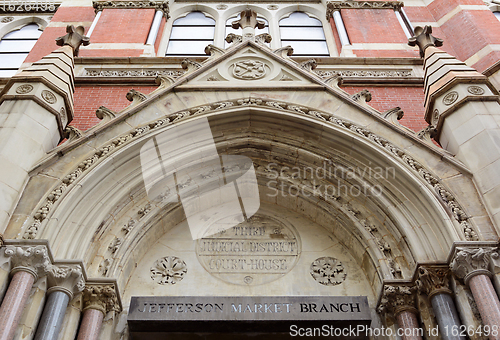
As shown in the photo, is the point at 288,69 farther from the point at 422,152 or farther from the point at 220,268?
the point at 220,268

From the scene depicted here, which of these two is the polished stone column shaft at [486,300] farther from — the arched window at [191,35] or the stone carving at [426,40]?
the arched window at [191,35]

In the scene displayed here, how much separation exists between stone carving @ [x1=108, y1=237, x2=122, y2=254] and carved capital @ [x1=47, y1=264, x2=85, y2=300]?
3.15ft

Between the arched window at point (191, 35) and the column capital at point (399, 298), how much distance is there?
311 inches

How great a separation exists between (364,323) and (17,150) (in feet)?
16.7

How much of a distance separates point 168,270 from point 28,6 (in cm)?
1059

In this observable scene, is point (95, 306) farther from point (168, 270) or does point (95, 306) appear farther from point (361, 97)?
point (361, 97)

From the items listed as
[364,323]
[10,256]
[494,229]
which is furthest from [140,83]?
[494,229]

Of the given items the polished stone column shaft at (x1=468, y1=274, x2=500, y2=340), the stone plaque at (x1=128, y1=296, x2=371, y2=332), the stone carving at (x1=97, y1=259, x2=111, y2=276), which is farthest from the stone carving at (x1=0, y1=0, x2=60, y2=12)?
the polished stone column shaft at (x1=468, y1=274, x2=500, y2=340)

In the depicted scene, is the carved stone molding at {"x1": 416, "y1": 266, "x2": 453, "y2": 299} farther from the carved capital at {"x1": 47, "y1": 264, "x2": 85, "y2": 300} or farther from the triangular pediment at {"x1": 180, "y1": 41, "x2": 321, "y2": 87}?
the carved capital at {"x1": 47, "y1": 264, "x2": 85, "y2": 300}

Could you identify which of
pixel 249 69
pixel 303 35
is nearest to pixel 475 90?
pixel 249 69

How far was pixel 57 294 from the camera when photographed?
5930 millimetres

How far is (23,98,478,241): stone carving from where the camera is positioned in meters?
6.34

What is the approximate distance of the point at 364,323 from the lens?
6719 millimetres

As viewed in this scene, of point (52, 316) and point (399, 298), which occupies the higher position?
point (399, 298)
